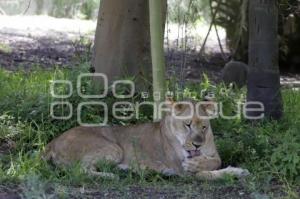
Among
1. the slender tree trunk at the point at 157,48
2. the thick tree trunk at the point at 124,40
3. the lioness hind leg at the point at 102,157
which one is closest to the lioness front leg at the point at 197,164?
the lioness hind leg at the point at 102,157

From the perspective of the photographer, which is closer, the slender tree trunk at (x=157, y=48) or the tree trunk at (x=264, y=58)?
the slender tree trunk at (x=157, y=48)

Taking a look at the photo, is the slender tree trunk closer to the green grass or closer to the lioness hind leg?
the green grass

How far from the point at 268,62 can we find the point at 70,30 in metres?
10.6

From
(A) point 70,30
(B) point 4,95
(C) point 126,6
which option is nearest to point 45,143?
(B) point 4,95

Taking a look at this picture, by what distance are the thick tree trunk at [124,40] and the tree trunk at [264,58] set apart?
1.58 meters

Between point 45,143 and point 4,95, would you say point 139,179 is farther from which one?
point 4,95

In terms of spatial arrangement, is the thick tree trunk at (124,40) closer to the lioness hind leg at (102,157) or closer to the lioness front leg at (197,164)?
the lioness hind leg at (102,157)

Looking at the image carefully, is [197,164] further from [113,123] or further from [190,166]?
[113,123]

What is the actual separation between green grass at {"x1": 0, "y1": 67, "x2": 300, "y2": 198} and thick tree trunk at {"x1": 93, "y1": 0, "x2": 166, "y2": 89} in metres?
0.62

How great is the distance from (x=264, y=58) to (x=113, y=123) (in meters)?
1.91

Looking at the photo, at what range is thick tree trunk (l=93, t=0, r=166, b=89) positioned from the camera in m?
8.88

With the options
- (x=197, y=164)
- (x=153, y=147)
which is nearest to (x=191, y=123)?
(x=197, y=164)

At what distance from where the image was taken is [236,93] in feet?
30.8

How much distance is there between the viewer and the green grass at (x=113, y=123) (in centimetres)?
605
